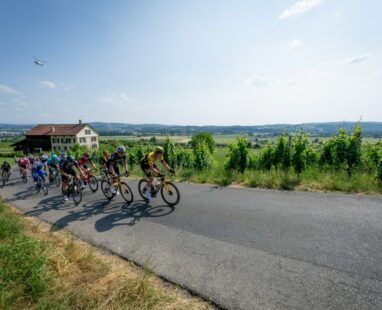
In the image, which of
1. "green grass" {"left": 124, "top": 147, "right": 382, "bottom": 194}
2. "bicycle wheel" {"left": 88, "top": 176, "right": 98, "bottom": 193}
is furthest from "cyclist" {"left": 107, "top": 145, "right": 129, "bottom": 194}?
"green grass" {"left": 124, "top": 147, "right": 382, "bottom": 194}

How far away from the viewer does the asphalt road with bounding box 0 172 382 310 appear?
3.03 m

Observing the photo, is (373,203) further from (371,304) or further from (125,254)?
(125,254)

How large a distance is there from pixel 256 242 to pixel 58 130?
78943mm

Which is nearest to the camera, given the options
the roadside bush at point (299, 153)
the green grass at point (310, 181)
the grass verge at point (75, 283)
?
the grass verge at point (75, 283)

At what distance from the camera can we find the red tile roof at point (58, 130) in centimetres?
6716

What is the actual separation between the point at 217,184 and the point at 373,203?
5.60 meters

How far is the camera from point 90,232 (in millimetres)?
5738

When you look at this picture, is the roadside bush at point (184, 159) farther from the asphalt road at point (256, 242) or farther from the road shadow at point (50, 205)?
the asphalt road at point (256, 242)

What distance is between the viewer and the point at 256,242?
14.5 ft

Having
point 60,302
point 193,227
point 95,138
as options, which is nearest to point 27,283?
point 60,302

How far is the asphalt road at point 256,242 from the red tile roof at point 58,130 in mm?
68214

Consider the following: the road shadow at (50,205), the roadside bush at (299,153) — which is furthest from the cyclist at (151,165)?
the roadside bush at (299,153)

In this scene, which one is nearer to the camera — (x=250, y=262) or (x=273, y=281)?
(x=273, y=281)

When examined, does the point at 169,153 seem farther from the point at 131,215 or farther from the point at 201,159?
the point at 131,215
